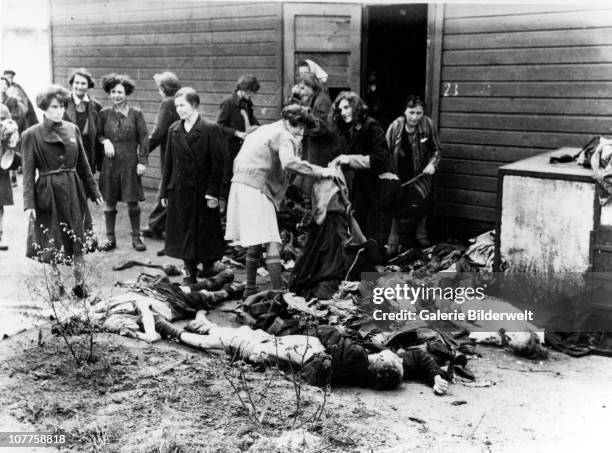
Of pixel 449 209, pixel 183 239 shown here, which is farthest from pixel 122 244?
pixel 449 209

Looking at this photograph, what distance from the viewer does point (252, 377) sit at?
479 cm

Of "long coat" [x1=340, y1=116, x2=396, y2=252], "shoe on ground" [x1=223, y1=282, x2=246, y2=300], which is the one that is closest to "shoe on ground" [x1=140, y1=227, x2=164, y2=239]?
"shoe on ground" [x1=223, y1=282, x2=246, y2=300]

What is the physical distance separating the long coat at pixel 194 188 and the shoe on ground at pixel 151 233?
1.88m

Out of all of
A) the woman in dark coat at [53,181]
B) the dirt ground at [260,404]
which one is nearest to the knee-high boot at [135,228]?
the woman in dark coat at [53,181]

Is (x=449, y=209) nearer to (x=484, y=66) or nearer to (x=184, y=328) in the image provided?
(x=484, y=66)

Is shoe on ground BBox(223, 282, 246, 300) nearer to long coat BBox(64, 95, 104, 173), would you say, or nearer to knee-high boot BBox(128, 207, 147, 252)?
knee-high boot BBox(128, 207, 147, 252)

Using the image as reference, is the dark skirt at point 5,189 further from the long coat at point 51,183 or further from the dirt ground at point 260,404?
the dirt ground at point 260,404

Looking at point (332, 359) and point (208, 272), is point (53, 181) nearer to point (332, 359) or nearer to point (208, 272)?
point (208, 272)

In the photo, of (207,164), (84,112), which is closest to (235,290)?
(207,164)

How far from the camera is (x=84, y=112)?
9.00 meters

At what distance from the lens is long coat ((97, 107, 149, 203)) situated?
839 cm

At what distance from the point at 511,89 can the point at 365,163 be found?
1.82 meters

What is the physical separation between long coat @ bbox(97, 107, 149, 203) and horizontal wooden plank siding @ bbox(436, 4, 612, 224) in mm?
3564

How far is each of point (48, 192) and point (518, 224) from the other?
13.8 feet
